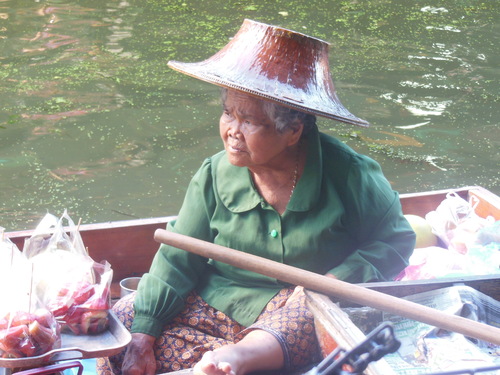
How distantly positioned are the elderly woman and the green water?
2.38 meters

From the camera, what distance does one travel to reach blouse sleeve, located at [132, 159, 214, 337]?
2.12 metres

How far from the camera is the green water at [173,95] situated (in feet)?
16.5

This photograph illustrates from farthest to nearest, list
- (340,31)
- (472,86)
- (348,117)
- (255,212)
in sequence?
(340,31)
(472,86)
(255,212)
(348,117)

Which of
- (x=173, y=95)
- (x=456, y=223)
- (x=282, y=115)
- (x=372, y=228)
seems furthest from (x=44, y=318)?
(x=173, y=95)

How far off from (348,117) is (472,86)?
5.65 meters

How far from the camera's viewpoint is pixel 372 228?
2.14 m

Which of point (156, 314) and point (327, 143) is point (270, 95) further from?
point (156, 314)

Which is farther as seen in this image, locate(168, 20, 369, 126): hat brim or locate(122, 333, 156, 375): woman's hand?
locate(122, 333, 156, 375): woman's hand

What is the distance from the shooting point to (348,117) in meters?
1.99

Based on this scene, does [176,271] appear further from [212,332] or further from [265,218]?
[265,218]

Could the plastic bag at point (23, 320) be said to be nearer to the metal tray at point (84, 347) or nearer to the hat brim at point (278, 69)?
the metal tray at point (84, 347)

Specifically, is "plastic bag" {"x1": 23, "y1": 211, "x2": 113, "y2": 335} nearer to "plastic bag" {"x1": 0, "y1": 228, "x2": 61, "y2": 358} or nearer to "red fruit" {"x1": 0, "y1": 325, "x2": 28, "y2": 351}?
"plastic bag" {"x1": 0, "y1": 228, "x2": 61, "y2": 358}

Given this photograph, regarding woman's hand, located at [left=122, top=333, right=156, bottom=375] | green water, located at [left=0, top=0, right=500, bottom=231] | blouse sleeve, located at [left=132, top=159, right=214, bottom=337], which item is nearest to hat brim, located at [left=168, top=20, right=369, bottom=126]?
blouse sleeve, located at [left=132, top=159, right=214, bottom=337]

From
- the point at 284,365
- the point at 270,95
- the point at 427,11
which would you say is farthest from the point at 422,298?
the point at 427,11
